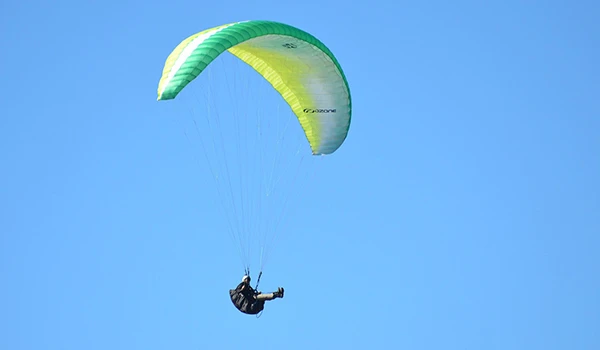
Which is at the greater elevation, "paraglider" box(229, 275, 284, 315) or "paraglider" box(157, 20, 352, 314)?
"paraglider" box(157, 20, 352, 314)

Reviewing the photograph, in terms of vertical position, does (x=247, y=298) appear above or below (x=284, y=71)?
below

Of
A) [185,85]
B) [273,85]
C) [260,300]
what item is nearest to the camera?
[185,85]

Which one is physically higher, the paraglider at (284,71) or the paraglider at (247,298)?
the paraglider at (284,71)

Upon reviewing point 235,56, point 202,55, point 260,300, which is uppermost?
point 235,56

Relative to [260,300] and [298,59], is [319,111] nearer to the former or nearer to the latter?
[298,59]

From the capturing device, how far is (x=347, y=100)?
155 feet

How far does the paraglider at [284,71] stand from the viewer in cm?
4262

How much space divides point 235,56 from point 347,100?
2.90 m

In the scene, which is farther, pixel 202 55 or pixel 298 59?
pixel 298 59

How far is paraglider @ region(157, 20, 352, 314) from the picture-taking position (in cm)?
4262

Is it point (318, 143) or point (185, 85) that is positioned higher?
point (318, 143)

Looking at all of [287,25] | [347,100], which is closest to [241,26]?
[287,25]

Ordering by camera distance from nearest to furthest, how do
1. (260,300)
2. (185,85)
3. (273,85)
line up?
(185,85) < (260,300) < (273,85)

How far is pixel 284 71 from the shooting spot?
4712 cm
